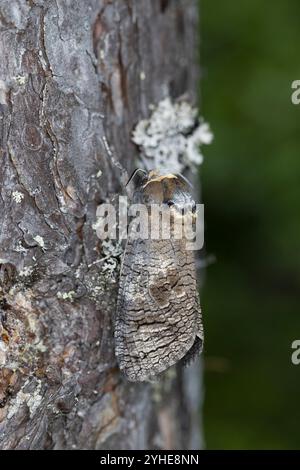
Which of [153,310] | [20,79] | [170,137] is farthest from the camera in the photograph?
[170,137]

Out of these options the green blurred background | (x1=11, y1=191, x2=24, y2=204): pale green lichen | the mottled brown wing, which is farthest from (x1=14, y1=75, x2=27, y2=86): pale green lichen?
the green blurred background

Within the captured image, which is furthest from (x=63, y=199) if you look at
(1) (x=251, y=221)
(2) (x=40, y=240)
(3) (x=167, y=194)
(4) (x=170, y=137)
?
(1) (x=251, y=221)

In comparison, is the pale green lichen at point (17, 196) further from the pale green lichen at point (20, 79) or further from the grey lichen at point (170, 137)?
the grey lichen at point (170, 137)

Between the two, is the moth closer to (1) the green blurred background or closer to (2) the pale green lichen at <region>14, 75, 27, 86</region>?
(2) the pale green lichen at <region>14, 75, 27, 86</region>

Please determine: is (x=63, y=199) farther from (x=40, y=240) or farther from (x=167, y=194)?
(x=167, y=194)

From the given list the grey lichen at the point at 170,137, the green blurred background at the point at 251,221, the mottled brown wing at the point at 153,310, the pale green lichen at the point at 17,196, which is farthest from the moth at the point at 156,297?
the green blurred background at the point at 251,221

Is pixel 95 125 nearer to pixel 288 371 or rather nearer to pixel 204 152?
pixel 204 152
